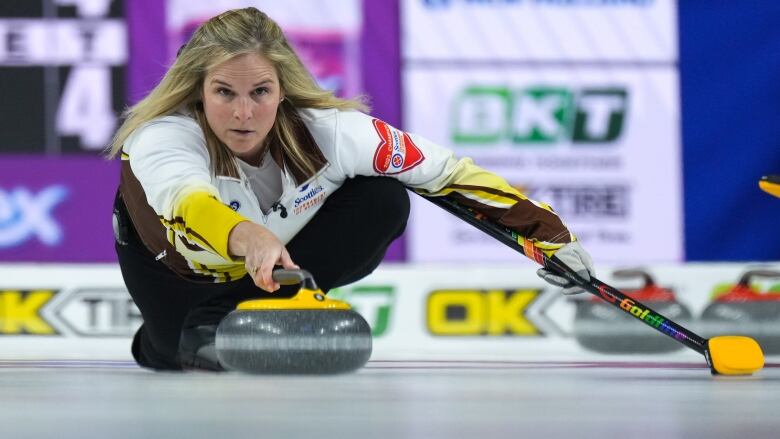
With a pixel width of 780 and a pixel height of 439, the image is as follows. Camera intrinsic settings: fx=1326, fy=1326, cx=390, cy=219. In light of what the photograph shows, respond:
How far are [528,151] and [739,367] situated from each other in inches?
101

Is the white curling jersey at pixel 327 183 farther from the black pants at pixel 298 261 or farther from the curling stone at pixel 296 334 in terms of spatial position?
the curling stone at pixel 296 334

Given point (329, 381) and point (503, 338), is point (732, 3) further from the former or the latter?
point (329, 381)

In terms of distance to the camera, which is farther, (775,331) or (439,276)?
(439,276)

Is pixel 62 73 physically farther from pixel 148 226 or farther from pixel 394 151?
pixel 394 151

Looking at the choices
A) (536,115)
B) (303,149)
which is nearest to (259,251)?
(303,149)

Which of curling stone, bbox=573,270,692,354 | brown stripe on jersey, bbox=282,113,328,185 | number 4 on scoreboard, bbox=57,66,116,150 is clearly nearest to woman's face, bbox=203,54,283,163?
brown stripe on jersey, bbox=282,113,328,185

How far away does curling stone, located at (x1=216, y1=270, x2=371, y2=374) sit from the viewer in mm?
2301

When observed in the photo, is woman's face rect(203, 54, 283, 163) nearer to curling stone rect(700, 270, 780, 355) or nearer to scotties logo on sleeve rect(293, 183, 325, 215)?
scotties logo on sleeve rect(293, 183, 325, 215)

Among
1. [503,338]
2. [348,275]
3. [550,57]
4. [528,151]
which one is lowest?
[503,338]

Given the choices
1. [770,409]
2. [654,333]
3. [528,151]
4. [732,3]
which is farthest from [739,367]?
[732,3]

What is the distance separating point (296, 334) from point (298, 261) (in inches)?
29.4

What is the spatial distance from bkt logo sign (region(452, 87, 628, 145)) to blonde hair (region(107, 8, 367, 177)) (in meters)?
2.34

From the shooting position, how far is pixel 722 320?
3818mm

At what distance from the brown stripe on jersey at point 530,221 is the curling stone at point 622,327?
1.07m
